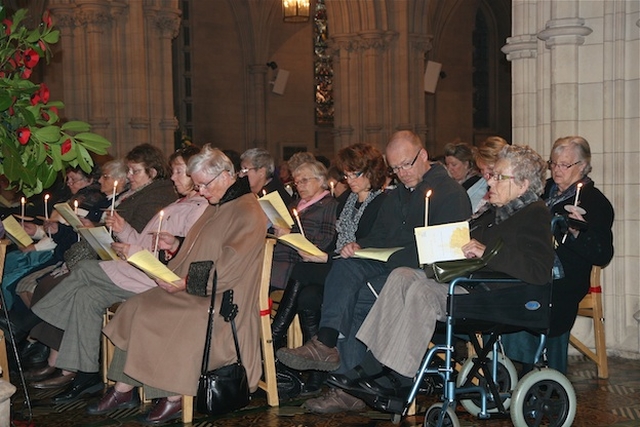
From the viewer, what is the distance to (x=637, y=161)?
630 cm

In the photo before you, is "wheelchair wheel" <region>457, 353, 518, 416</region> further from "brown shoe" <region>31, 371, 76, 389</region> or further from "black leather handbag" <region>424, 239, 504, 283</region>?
"brown shoe" <region>31, 371, 76, 389</region>

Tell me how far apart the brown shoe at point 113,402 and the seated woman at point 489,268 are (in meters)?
1.50

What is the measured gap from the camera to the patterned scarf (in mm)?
5879

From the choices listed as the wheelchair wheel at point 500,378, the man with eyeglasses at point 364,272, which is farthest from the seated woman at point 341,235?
the wheelchair wheel at point 500,378

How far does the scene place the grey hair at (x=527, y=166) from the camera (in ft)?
15.4

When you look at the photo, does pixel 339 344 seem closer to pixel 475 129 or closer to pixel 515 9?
pixel 515 9

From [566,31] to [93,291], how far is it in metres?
3.64

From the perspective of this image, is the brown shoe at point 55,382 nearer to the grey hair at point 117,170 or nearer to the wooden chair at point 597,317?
the grey hair at point 117,170

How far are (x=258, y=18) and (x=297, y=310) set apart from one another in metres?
15.5

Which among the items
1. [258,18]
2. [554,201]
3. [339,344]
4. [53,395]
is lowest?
[53,395]

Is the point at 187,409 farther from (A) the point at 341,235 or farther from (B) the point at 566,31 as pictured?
(B) the point at 566,31

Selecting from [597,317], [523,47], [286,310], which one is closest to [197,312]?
[286,310]

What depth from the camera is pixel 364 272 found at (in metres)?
5.39

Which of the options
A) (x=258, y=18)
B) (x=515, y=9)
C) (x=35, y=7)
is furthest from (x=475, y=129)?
(x=515, y=9)
